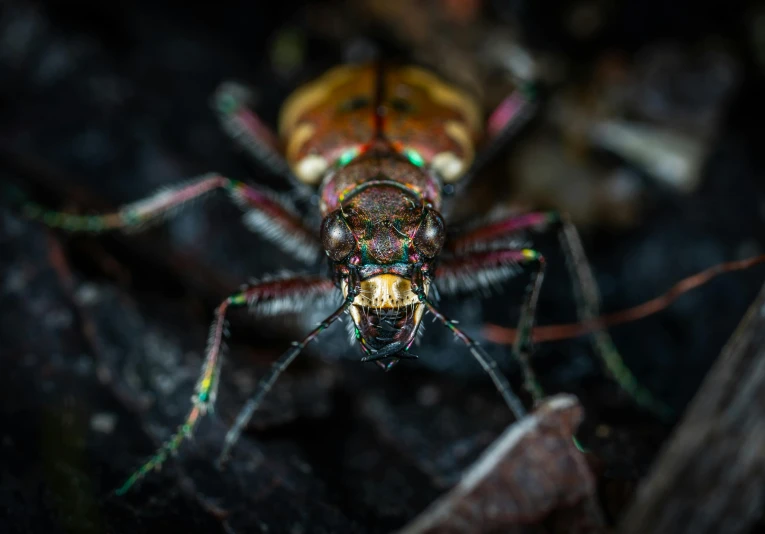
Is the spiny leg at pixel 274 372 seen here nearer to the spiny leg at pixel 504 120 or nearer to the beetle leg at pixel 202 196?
the beetle leg at pixel 202 196

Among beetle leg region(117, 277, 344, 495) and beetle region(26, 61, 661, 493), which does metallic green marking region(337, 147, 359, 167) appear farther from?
beetle leg region(117, 277, 344, 495)

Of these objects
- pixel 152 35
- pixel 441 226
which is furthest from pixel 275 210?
pixel 152 35

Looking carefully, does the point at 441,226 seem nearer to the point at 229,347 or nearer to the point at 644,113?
the point at 229,347

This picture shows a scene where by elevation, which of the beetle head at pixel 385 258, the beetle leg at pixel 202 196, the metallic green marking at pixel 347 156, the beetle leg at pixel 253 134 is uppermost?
the beetle leg at pixel 253 134

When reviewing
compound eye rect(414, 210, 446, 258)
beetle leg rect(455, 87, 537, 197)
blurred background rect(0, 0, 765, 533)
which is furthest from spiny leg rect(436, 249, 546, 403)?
beetle leg rect(455, 87, 537, 197)

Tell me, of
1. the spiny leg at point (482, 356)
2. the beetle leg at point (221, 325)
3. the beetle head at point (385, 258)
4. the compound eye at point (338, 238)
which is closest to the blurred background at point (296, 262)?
the beetle leg at point (221, 325)

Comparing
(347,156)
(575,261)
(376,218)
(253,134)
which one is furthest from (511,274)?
(253,134)
